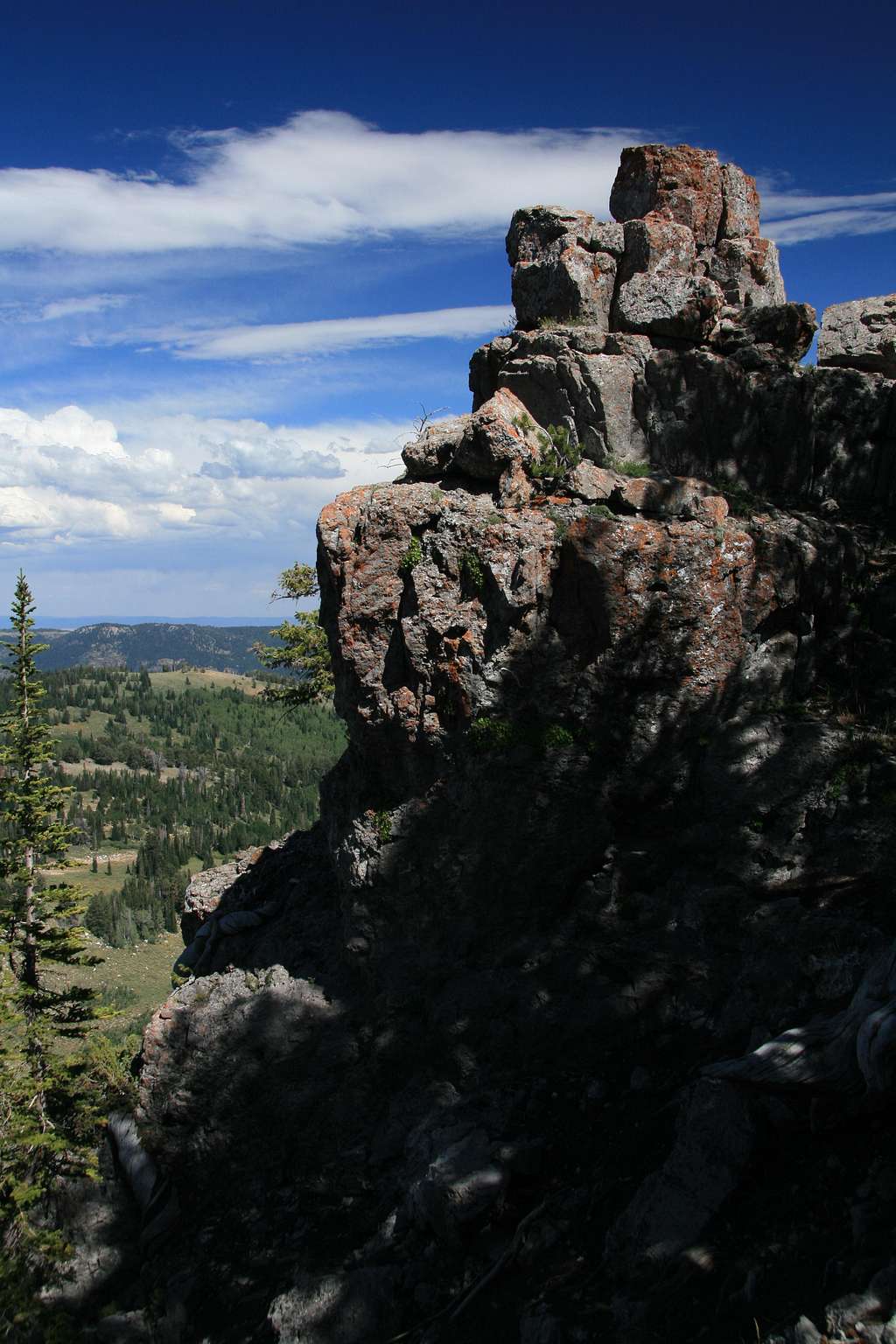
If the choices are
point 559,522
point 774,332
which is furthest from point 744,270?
point 559,522

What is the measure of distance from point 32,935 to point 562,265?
68.2 feet

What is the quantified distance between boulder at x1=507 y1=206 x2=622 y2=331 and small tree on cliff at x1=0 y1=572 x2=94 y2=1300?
50.2 feet

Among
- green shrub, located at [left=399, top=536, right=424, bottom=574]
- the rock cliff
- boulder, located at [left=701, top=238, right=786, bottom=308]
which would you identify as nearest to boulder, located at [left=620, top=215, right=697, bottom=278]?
the rock cliff

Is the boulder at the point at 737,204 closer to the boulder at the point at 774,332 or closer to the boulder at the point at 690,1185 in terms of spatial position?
the boulder at the point at 774,332

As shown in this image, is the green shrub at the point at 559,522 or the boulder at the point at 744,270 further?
the boulder at the point at 744,270

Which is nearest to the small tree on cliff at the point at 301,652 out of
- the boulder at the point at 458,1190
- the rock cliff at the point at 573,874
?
the rock cliff at the point at 573,874

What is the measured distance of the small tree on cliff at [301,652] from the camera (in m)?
26.6

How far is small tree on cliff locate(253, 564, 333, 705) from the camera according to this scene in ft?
87.1

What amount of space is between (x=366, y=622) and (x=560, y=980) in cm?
558

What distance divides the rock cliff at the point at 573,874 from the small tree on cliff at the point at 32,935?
8.41 metres

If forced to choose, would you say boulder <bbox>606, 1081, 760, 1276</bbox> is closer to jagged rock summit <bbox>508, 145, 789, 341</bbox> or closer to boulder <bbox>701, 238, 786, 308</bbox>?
jagged rock summit <bbox>508, 145, 789, 341</bbox>

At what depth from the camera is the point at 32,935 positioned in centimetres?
2269

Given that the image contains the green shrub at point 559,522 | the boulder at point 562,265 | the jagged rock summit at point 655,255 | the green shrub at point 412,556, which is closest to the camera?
the green shrub at point 559,522

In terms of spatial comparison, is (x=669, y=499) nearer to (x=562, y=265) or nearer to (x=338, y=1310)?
(x=562, y=265)
